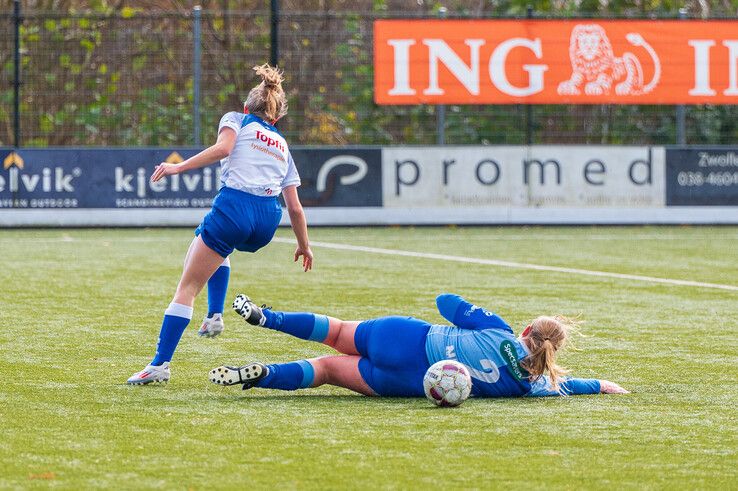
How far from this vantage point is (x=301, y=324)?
24.7 ft

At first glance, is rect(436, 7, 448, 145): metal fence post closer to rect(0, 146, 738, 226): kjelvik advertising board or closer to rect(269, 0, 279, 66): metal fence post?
rect(0, 146, 738, 226): kjelvik advertising board

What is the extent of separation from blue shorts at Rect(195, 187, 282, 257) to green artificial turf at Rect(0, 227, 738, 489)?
31.8 inches

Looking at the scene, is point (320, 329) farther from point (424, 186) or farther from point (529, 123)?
point (529, 123)

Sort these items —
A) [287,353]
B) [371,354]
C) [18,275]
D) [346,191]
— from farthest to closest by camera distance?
1. [346,191]
2. [18,275]
3. [287,353]
4. [371,354]

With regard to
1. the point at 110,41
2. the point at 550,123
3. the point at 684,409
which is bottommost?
the point at 684,409

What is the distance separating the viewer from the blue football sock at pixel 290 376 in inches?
287

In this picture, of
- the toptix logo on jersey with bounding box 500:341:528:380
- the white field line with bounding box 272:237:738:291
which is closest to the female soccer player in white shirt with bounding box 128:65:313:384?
the toptix logo on jersey with bounding box 500:341:528:380

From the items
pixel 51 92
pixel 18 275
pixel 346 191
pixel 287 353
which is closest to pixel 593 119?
pixel 346 191

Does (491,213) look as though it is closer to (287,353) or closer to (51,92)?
(51,92)

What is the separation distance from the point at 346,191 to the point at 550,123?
11.9 feet

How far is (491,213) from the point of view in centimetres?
2297

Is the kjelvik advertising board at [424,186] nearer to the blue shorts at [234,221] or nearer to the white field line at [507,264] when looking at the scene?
the white field line at [507,264]

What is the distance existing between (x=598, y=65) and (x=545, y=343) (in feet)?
55.7

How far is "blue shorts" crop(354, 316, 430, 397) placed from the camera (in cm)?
723
